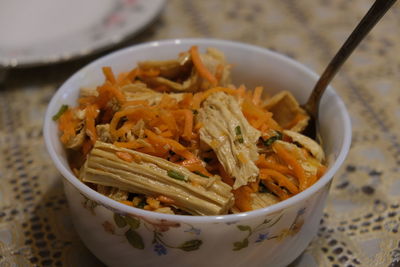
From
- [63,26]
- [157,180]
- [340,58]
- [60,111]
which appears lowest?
[63,26]

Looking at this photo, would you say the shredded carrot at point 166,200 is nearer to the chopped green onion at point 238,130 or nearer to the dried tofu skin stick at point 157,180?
the dried tofu skin stick at point 157,180

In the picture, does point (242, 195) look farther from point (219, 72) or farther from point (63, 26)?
point (63, 26)

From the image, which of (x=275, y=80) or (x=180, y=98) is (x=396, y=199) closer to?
(x=275, y=80)

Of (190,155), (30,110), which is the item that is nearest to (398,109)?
(190,155)

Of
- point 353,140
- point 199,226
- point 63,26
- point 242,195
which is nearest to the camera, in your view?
point 199,226

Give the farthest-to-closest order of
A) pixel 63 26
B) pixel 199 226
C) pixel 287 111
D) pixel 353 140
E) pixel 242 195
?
1. pixel 63 26
2. pixel 353 140
3. pixel 287 111
4. pixel 242 195
5. pixel 199 226

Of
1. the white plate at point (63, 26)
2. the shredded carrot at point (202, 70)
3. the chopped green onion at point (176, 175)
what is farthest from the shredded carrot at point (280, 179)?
the white plate at point (63, 26)

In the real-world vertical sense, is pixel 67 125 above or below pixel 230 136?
below

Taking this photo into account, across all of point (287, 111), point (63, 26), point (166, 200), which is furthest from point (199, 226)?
point (63, 26)
